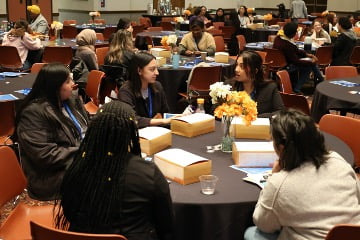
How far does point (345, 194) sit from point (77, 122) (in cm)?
182

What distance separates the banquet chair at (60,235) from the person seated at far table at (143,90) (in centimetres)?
207

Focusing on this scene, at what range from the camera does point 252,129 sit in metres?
3.40

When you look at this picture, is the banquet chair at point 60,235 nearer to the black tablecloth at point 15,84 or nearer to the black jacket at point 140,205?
the black jacket at point 140,205

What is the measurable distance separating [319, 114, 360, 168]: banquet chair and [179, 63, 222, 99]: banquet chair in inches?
96.7

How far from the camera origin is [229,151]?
Result: 10.4ft

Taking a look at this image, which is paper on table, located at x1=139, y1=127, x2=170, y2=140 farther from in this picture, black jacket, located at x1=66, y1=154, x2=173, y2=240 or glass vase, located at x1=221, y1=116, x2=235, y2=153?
black jacket, located at x1=66, y1=154, x2=173, y2=240

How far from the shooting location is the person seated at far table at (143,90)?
411 cm

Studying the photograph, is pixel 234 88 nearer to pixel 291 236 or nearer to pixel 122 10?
pixel 291 236

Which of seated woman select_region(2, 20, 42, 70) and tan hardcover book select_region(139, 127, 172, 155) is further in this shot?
seated woman select_region(2, 20, 42, 70)

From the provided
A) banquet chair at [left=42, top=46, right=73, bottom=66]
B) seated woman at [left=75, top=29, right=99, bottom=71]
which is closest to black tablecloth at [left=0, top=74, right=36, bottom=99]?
seated woman at [left=75, top=29, right=99, bottom=71]

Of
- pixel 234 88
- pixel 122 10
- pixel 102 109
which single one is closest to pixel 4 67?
pixel 234 88

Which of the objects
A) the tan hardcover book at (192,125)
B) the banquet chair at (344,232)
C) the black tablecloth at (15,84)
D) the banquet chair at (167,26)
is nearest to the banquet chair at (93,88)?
the black tablecloth at (15,84)

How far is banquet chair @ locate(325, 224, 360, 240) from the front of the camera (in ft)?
6.70

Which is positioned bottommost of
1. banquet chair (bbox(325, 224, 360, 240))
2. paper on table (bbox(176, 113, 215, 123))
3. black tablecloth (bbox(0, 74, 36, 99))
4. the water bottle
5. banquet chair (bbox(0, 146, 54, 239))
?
banquet chair (bbox(0, 146, 54, 239))
